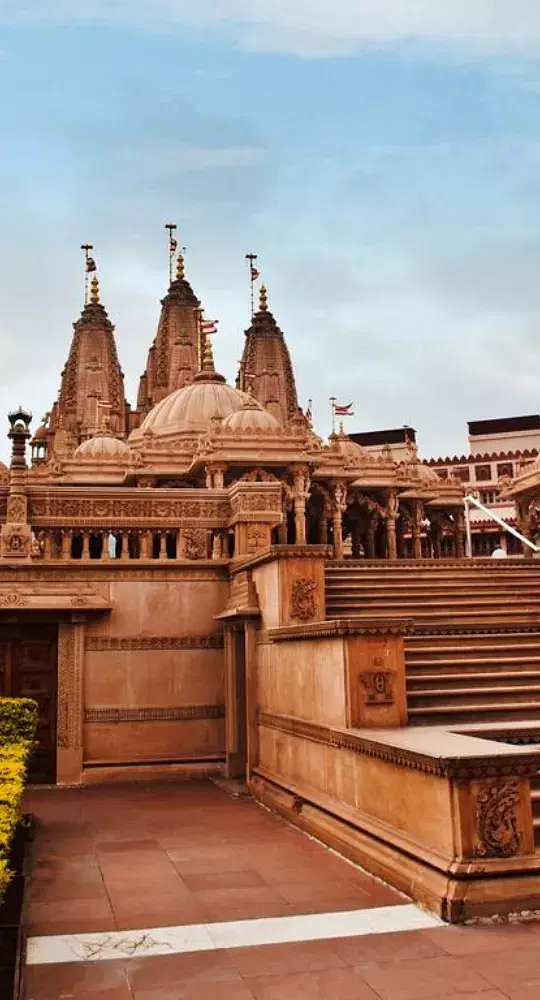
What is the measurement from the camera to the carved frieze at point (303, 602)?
1137cm

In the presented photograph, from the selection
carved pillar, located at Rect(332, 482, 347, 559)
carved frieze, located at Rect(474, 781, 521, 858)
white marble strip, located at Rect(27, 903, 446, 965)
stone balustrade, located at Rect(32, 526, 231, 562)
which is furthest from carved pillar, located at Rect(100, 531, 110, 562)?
carved pillar, located at Rect(332, 482, 347, 559)

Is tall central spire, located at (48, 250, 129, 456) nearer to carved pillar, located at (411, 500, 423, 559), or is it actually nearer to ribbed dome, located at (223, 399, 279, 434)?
carved pillar, located at (411, 500, 423, 559)

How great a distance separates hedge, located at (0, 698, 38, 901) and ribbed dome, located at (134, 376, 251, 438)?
19.9 m

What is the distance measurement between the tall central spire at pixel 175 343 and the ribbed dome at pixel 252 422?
2723 cm

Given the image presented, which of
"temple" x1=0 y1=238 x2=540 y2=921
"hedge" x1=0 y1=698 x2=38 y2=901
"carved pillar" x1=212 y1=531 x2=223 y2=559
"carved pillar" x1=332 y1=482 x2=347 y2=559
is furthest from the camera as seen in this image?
"carved pillar" x1=332 y1=482 x2=347 y2=559

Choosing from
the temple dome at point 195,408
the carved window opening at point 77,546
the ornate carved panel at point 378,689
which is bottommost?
the ornate carved panel at point 378,689

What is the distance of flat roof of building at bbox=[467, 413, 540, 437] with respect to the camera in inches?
2500

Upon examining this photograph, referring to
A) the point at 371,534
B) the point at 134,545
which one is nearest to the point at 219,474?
the point at 371,534

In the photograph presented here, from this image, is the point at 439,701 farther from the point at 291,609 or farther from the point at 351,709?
the point at 291,609

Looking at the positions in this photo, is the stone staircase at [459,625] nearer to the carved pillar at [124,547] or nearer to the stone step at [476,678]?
the stone step at [476,678]

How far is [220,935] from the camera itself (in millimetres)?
6090

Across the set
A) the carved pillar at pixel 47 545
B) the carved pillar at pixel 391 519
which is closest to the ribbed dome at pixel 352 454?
the carved pillar at pixel 391 519

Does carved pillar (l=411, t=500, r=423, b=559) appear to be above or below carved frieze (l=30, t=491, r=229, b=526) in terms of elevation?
above

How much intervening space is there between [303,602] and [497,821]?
17.3 ft
